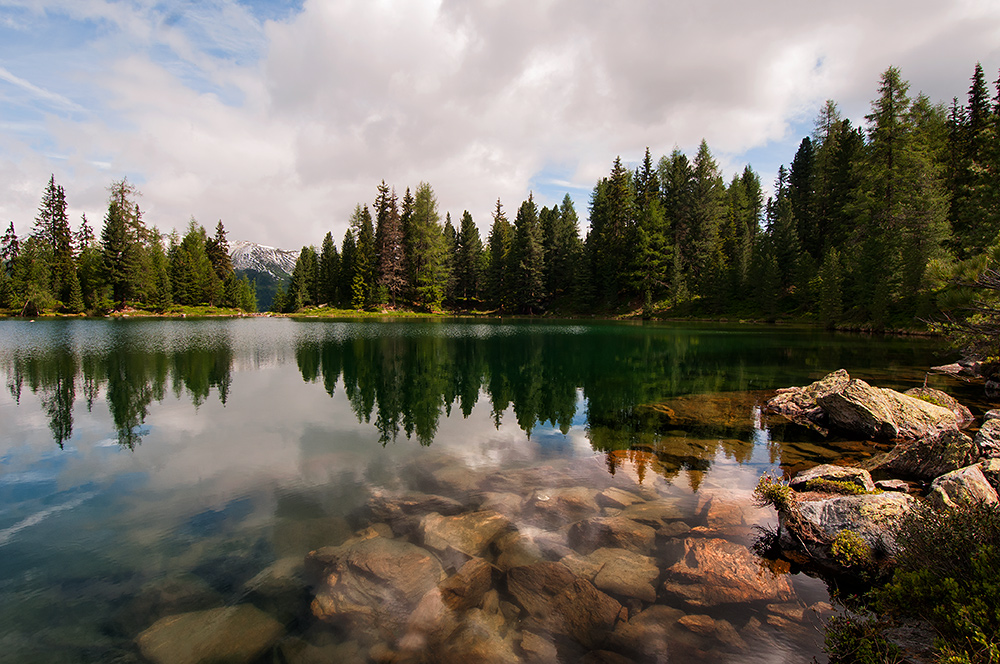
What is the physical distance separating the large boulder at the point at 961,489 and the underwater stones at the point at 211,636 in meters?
9.16

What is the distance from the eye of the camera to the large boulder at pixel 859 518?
20.2 feet

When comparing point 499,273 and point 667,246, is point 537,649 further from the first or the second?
point 499,273

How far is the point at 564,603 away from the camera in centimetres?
595

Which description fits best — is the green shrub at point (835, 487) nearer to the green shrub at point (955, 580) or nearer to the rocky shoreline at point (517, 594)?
the rocky shoreline at point (517, 594)

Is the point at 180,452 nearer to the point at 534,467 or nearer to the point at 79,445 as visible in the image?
the point at 79,445

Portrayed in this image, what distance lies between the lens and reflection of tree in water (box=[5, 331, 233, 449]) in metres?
15.1

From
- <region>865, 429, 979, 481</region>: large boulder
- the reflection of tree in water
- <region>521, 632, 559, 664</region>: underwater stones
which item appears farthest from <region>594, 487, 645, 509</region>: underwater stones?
the reflection of tree in water

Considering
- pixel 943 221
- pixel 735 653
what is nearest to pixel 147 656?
pixel 735 653

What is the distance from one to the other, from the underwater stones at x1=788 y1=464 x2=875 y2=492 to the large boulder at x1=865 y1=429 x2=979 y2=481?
204 centimetres

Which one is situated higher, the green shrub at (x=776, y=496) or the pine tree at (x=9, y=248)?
the pine tree at (x=9, y=248)

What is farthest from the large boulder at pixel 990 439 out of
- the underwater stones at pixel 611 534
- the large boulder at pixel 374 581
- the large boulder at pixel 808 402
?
the large boulder at pixel 374 581

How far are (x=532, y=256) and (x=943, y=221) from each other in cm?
5890

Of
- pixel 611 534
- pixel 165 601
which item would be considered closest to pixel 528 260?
pixel 611 534

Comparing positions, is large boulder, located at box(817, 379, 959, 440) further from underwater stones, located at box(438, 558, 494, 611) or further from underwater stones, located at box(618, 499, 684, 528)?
underwater stones, located at box(438, 558, 494, 611)
